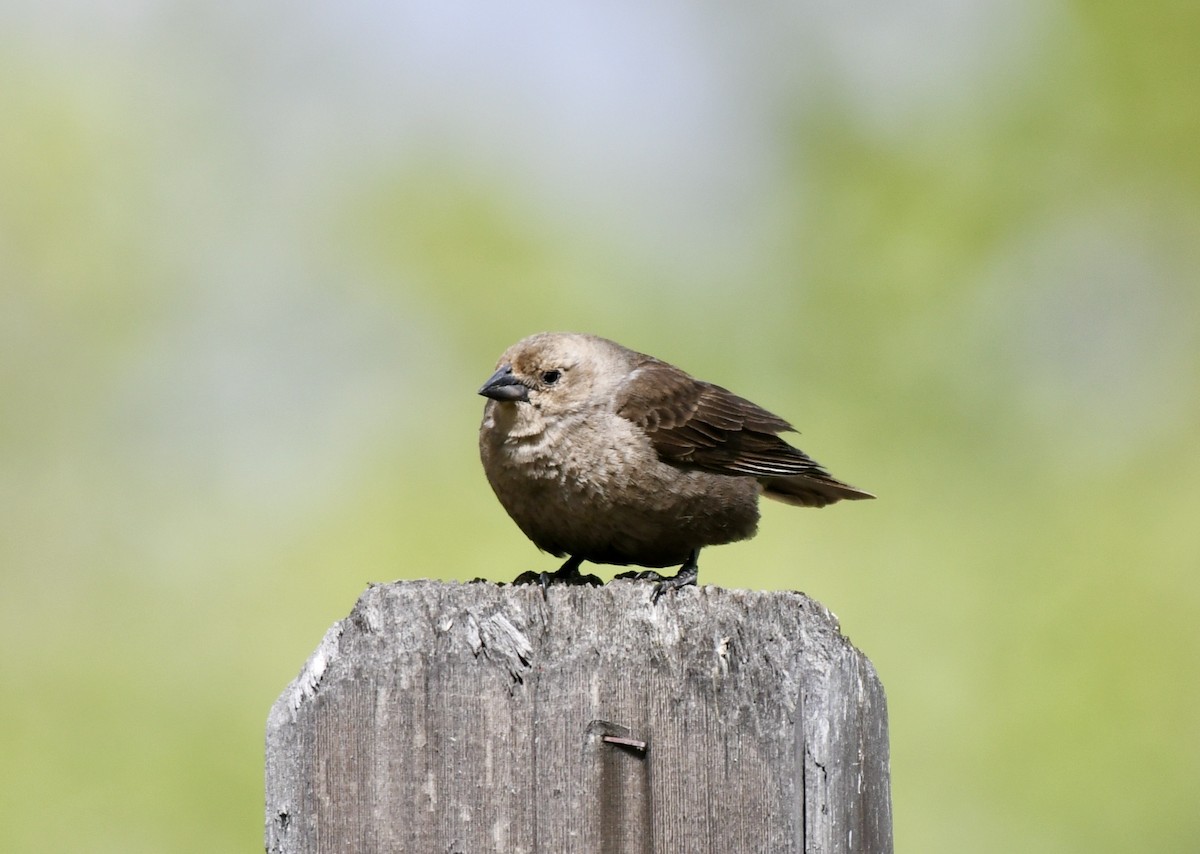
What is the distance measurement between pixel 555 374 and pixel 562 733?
2549 millimetres

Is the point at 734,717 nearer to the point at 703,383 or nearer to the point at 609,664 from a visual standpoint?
the point at 609,664

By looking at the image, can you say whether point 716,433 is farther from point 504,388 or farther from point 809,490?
point 504,388

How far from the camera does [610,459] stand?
14.5ft

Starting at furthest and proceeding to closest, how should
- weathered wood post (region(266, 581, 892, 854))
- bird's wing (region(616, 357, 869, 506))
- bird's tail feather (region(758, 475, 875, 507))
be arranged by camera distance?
bird's tail feather (region(758, 475, 875, 507)), bird's wing (region(616, 357, 869, 506)), weathered wood post (region(266, 581, 892, 854))

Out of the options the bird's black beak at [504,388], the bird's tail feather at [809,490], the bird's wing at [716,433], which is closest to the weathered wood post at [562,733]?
the bird's black beak at [504,388]

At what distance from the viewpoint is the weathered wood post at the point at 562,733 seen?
2158 millimetres

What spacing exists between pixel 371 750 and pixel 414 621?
0.23m

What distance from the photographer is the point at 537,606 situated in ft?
7.41

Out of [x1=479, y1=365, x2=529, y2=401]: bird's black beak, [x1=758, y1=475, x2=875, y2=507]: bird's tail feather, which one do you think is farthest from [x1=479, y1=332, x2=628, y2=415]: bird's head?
[x1=758, y1=475, x2=875, y2=507]: bird's tail feather

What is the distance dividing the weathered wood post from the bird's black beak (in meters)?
2.22

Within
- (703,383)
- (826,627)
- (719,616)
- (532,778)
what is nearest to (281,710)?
(532,778)

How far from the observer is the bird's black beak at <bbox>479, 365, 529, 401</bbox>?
4.48 metres

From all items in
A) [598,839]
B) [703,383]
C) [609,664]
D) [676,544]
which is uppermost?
[703,383]

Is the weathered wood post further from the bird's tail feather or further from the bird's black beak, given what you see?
the bird's tail feather
